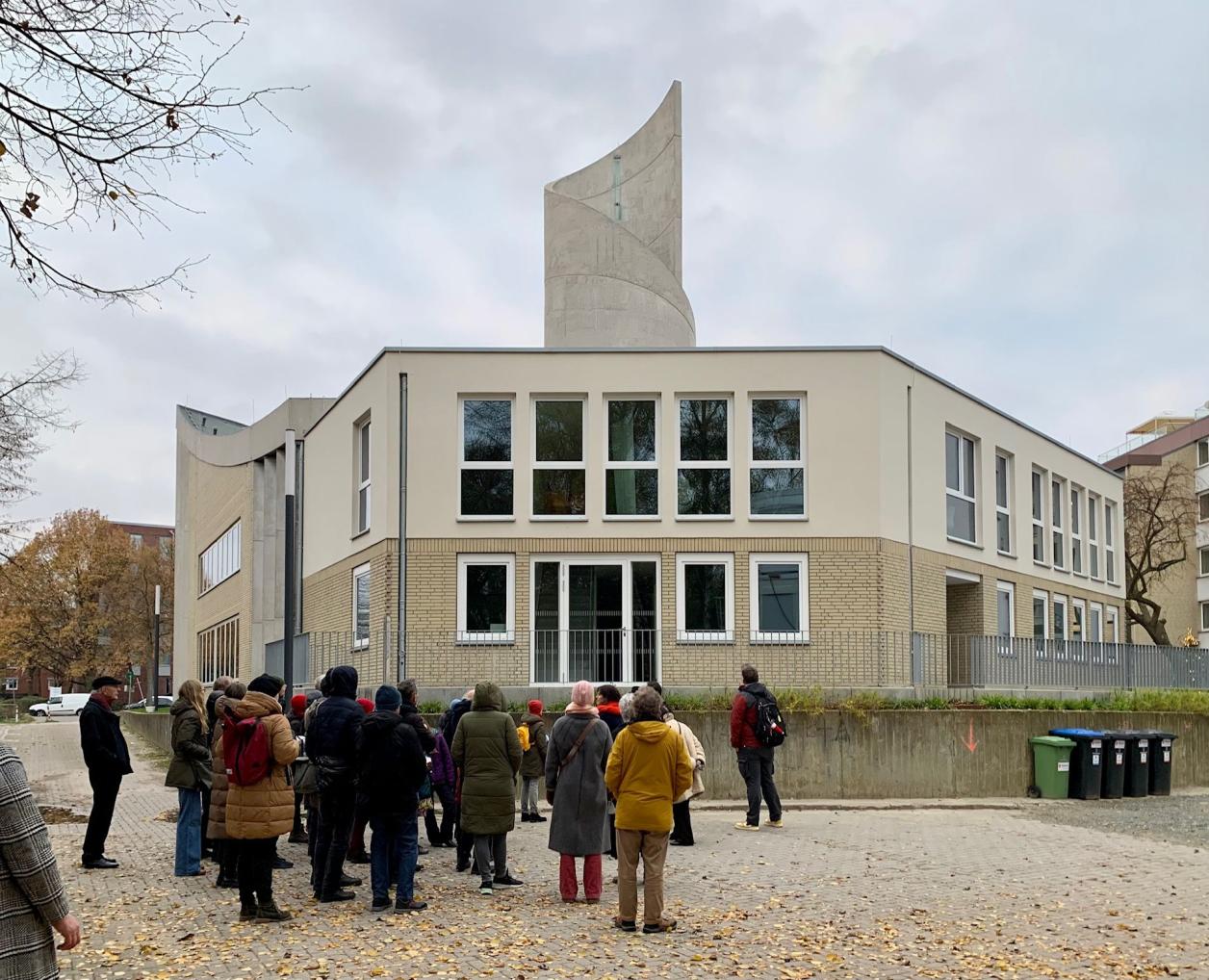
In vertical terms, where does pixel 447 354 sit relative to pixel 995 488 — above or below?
above

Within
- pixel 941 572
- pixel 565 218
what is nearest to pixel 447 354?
pixel 565 218

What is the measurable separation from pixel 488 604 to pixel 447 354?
14.2ft

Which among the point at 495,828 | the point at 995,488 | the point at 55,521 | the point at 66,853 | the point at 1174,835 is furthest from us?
the point at 55,521

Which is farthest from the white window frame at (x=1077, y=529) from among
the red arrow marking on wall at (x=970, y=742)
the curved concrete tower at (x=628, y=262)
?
the red arrow marking on wall at (x=970, y=742)

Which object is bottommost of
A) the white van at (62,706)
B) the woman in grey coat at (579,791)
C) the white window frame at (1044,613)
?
the white van at (62,706)

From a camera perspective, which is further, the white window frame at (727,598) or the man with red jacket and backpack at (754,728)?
the white window frame at (727,598)

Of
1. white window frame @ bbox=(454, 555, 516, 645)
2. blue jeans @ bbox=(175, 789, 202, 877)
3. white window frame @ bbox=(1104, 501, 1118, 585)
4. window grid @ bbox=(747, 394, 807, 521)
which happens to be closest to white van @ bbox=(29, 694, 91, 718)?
white window frame @ bbox=(1104, 501, 1118, 585)

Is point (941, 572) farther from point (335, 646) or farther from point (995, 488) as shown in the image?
point (335, 646)

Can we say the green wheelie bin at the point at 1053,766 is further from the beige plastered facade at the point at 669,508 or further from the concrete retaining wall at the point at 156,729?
the concrete retaining wall at the point at 156,729

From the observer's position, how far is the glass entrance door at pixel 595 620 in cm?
2186

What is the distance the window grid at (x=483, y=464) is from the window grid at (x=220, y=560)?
17.4m

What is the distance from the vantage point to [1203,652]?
31.3 meters

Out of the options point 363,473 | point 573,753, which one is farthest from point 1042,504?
point 573,753

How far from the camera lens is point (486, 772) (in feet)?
35.9
